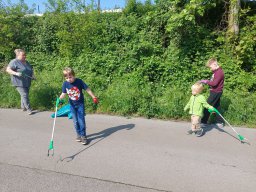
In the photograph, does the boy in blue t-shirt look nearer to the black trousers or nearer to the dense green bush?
the dense green bush

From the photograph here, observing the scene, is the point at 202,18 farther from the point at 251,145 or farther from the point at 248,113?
the point at 251,145

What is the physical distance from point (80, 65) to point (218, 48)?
510 centimetres

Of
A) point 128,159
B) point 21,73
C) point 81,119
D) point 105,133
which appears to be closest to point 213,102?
point 105,133

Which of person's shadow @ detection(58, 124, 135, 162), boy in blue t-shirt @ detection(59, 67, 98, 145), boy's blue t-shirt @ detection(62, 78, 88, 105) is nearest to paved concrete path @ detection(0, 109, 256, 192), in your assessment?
person's shadow @ detection(58, 124, 135, 162)

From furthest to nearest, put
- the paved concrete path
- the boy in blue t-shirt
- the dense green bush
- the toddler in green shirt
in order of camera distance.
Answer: the dense green bush < the toddler in green shirt < the boy in blue t-shirt < the paved concrete path

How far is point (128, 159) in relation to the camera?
4.43 metres

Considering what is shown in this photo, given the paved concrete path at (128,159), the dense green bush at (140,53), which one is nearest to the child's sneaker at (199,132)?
the paved concrete path at (128,159)

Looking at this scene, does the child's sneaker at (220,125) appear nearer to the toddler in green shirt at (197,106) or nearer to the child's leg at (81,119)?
the toddler in green shirt at (197,106)

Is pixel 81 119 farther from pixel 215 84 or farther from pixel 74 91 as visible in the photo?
pixel 215 84

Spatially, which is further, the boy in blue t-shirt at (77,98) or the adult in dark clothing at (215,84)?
the adult in dark clothing at (215,84)

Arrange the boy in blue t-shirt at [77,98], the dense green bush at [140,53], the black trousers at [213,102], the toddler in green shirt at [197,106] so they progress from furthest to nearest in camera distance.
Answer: the dense green bush at [140,53] → the black trousers at [213,102] → the toddler in green shirt at [197,106] → the boy in blue t-shirt at [77,98]

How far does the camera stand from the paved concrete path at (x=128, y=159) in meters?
3.65

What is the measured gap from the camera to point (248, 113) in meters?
6.24

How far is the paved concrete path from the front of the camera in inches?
144
